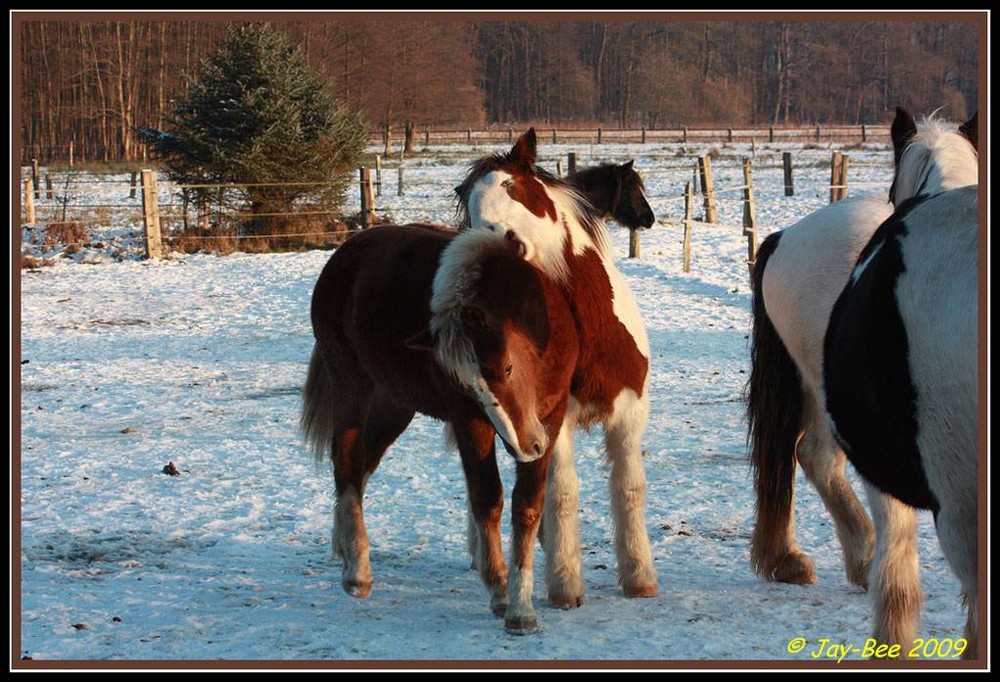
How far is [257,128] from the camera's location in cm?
1911

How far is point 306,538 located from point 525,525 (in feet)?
5.30

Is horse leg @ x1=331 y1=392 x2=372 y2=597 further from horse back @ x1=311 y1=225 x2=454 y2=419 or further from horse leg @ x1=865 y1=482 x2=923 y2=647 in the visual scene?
horse leg @ x1=865 y1=482 x2=923 y2=647

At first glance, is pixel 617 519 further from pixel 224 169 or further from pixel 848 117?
pixel 848 117

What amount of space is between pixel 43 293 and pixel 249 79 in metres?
6.91

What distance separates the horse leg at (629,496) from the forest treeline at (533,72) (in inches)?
587

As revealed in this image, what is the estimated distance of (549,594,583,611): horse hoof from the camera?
3.93 metres

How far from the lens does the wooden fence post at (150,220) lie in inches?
687

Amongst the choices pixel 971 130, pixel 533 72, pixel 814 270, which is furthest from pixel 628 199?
pixel 533 72

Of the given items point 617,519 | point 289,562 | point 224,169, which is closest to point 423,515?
point 289,562

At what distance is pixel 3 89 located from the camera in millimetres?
3025

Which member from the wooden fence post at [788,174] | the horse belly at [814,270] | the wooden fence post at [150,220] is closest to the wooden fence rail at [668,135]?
the wooden fence post at [788,174]

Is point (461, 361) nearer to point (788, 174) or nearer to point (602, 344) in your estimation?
point (602, 344)

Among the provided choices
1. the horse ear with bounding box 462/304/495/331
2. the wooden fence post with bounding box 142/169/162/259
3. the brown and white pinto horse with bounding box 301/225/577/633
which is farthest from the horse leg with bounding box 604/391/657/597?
the wooden fence post with bounding box 142/169/162/259

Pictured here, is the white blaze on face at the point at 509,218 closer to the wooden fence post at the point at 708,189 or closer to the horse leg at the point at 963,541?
the horse leg at the point at 963,541
